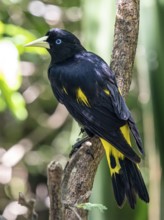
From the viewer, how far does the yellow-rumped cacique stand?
8.24ft

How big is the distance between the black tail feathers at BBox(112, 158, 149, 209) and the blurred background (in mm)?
187

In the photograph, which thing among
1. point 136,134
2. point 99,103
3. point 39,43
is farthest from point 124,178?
point 39,43

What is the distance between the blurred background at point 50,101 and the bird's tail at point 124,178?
0.61 ft

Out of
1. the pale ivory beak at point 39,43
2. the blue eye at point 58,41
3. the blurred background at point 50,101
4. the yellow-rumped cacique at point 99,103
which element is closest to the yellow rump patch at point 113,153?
the yellow-rumped cacique at point 99,103

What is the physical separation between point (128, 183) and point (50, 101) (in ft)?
9.02

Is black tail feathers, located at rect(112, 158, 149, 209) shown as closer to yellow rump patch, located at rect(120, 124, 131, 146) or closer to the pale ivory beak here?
yellow rump patch, located at rect(120, 124, 131, 146)

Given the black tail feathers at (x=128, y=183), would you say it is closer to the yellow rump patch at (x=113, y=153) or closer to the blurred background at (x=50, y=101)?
the yellow rump patch at (x=113, y=153)

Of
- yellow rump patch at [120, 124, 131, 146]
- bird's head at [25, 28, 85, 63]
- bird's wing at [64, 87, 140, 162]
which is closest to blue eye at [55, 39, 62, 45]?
bird's head at [25, 28, 85, 63]

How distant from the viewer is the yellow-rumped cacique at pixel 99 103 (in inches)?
98.9

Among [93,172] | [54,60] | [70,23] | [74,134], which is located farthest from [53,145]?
[93,172]

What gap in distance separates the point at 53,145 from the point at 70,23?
1.04 metres

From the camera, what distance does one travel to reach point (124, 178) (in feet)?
8.29

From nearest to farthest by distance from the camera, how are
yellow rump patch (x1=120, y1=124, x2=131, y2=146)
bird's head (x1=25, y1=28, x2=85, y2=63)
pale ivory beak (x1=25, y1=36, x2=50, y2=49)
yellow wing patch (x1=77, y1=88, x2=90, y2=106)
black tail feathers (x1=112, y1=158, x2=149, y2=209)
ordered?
black tail feathers (x1=112, y1=158, x2=149, y2=209)
yellow rump patch (x1=120, y1=124, x2=131, y2=146)
yellow wing patch (x1=77, y1=88, x2=90, y2=106)
pale ivory beak (x1=25, y1=36, x2=50, y2=49)
bird's head (x1=25, y1=28, x2=85, y2=63)

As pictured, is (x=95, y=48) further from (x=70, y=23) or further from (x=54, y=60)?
(x=70, y=23)
